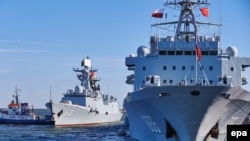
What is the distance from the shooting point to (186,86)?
27.6m

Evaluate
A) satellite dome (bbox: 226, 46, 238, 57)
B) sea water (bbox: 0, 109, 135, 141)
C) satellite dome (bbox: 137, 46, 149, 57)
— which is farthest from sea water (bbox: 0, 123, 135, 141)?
satellite dome (bbox: 226, 46, 238, 57)

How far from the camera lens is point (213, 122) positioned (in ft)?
95.0

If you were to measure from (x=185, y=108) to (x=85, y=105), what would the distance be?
5791 cm

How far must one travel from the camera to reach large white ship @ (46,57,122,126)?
259ft

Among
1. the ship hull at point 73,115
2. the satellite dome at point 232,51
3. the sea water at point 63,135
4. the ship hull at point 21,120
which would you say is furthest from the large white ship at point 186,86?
the ship hull at point 21,120

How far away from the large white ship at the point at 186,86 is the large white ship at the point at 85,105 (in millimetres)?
40190

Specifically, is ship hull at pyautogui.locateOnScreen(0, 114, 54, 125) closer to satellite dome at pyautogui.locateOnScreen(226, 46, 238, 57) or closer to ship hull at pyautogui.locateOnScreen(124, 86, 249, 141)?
satellite dome at pyautogui.locateOnScreen(226, 46, 238, 57)

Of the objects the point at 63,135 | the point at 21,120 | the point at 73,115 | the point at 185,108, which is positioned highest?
the point at 185,108

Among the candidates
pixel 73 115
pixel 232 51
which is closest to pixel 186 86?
pixel 232 51

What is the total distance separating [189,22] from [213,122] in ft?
38.4

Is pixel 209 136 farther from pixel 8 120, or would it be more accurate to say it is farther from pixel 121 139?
pixel 8 120

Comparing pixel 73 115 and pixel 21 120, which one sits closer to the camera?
pixel 73 115

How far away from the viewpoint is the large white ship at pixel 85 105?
7900cm

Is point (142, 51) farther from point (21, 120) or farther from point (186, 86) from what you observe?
A: point (21, 120)
